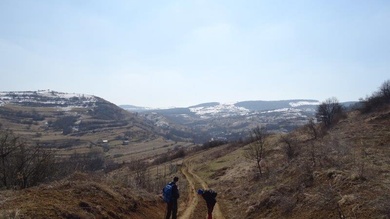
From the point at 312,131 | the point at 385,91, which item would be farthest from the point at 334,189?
the point at 385,91

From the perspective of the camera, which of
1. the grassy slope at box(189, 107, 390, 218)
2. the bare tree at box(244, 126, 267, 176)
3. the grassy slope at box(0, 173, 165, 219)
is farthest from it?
the bare tree at box(244, 126, 267, 176)

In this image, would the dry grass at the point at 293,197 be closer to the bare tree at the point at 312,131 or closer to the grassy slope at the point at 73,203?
the grassy slope at the point at 73,203

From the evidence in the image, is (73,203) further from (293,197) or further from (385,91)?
(385,91)

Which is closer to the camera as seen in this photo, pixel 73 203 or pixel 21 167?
pixel 73 203

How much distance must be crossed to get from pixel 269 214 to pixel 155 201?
9087 mm

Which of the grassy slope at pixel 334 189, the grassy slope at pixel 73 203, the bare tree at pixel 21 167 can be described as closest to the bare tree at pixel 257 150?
the grassy slope at pixel 334 189

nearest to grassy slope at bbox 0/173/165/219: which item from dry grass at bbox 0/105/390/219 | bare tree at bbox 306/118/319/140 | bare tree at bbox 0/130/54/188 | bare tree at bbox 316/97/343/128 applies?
dry grass at bbox 0/105/390/219

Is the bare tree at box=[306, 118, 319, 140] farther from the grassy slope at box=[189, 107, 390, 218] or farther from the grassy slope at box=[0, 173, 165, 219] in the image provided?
the grassy slope at box=[0, 173, 165, 219]

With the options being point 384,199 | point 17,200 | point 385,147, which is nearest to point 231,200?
point 385,147

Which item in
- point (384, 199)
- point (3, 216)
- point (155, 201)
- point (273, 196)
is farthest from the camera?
point (155, 201)

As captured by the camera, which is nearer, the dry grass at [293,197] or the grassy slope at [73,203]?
the grassy slope at [73,203]

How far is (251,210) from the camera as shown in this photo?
76.6 feet

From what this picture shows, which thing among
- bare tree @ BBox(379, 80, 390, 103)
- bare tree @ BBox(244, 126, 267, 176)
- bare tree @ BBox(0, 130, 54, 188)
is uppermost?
bare tree @ BBox(379, 80, 390, 103)

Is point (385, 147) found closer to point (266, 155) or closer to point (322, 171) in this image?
point (322, 171)
